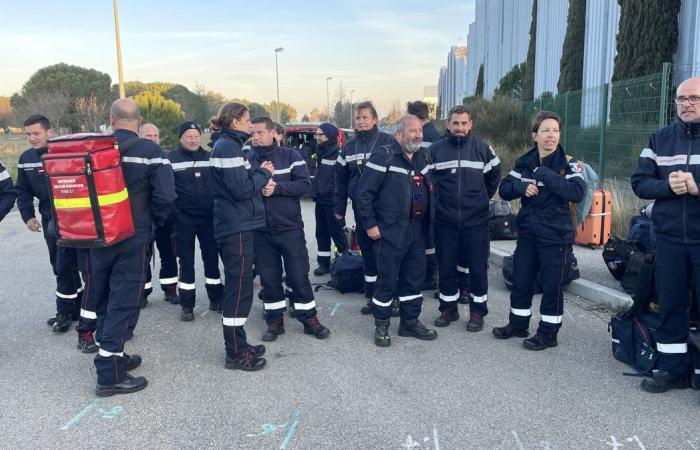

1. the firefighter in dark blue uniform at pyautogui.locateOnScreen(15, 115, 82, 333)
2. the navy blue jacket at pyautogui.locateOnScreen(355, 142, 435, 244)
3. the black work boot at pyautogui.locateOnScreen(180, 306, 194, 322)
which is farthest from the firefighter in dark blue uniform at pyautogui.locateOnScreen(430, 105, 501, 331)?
the firefighter in dark blue uniform at pyautogui.locateOnScreen(15, 115, 82, 333)

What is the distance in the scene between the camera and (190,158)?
607 centimetres

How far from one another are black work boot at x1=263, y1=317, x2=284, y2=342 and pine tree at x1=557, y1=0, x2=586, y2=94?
1678 cm

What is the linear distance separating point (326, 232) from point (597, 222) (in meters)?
3.75

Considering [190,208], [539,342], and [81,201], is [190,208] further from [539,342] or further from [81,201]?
[539,342]

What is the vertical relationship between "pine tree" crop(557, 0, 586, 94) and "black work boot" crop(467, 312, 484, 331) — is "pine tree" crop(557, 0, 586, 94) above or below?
above

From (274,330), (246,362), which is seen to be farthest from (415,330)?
(246,362)

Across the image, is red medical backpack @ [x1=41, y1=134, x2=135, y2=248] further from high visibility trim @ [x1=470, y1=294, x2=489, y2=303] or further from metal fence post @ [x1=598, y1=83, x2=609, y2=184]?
metal fence post @ [x1=598, y1=83, x2=609, y2=184]

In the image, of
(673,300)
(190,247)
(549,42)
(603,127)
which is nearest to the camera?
(673,300)

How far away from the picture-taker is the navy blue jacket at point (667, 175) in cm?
398

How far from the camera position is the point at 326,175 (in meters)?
7.59

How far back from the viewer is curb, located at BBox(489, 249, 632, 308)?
5.93 meters

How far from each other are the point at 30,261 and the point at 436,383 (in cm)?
748

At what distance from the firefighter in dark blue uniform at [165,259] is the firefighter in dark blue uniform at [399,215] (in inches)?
95.0

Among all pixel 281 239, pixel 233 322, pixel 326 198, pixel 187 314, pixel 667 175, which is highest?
pixel 667 175
